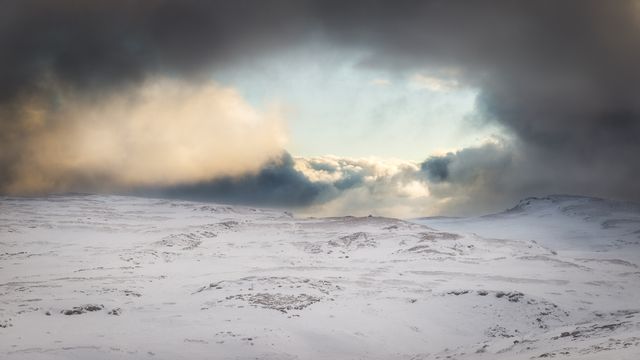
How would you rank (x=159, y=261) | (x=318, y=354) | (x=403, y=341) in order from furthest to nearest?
(x=159, y=261)
(x=403, y=341)
(x=318, y=354)

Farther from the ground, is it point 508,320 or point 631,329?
point 631,329

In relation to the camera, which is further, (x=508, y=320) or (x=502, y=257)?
(x=502, y=257)

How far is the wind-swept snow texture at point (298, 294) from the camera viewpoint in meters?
24.3

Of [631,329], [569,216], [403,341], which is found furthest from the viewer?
[569,216]

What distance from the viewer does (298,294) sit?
3522 centimetres

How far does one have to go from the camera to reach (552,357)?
16.6 meters

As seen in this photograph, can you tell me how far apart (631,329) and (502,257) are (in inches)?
1687

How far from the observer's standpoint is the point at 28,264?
4962 cm

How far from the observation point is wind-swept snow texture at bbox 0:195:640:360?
24328 mm

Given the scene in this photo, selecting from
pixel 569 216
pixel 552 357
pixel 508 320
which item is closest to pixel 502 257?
pixel 508 320

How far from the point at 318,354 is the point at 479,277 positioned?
27559mm

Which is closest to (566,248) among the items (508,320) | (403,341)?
(508,320)

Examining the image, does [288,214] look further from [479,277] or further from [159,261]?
[479,277]

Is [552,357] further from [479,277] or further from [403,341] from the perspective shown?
[479,277]
